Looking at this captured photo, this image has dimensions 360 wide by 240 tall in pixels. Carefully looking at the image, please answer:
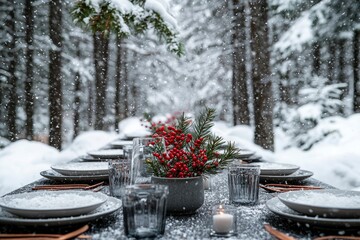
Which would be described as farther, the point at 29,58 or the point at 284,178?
the point at 29,58

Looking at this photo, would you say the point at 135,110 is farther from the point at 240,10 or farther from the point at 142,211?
the point at 142,211

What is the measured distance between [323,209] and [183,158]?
1.65 feet


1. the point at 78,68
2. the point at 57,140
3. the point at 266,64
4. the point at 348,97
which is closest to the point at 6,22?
the point at 78,68

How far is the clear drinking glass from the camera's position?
164 cm

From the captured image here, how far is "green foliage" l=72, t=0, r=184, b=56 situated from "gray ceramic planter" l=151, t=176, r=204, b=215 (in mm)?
3114

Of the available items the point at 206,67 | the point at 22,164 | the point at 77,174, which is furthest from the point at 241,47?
the point at 77,174

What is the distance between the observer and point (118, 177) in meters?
1.77

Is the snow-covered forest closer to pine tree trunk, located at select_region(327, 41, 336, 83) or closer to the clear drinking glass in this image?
pine tree trunk, located at select_region(327, 41, 336, 83)

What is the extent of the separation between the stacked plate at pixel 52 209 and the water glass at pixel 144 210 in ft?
0.45

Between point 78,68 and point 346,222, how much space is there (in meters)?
14.6

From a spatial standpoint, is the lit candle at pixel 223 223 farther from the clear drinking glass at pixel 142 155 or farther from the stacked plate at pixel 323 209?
the clear drinking glass at pixel 142 155

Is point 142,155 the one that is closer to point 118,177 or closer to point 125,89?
point 118,177

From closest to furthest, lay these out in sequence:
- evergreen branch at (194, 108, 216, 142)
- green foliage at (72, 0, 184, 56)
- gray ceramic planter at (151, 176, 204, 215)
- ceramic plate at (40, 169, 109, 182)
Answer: gray ceramic planter at (151, 176, 204, 215) < evergreen branch at (194, 108, 216, 142) < ceramic plate at (40, 169, 109, 182) < green foliage at (72, 0, 184, 56)

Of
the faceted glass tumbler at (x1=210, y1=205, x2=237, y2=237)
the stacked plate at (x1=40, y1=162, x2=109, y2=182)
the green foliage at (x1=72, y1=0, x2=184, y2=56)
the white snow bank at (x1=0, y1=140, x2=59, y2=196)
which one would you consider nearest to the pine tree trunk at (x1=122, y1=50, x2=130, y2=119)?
the white snow bank at (x1=0, y1=140, x2=59, y2=196)
